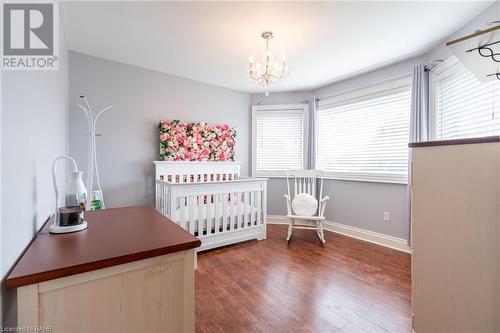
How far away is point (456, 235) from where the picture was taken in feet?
3.49

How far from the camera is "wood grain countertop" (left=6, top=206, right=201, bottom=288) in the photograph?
2.13ft

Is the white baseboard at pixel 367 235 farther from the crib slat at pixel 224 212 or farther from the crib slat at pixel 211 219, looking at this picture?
the crib slat at pixel 211 219

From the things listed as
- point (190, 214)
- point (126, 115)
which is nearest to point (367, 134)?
point (190, 214)

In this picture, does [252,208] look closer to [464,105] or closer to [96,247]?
[96,247]

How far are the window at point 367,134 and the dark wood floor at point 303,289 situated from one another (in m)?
1.08

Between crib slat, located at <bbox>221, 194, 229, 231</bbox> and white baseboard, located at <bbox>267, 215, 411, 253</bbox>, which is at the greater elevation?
crib slat, located at <bbox>221, 194, 229, 231</bbox>

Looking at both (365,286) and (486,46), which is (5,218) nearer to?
(486,46)

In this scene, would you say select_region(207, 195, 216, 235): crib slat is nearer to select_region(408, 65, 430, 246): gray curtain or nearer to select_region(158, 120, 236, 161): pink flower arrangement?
select_region(158, 120, 236, 161): pink flower arrangement

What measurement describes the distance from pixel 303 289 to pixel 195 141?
246cm

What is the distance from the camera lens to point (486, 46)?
3.58 feet

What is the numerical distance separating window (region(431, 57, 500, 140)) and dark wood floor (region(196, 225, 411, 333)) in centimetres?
149

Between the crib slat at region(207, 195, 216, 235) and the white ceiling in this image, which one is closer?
the white ceiling

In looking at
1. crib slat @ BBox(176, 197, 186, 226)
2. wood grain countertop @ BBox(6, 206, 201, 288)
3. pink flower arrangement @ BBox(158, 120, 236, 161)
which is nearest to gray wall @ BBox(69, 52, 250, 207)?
pink flower arrangement @ BBox(158, 120, 236, 161)

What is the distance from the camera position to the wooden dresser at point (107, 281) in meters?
0.64
